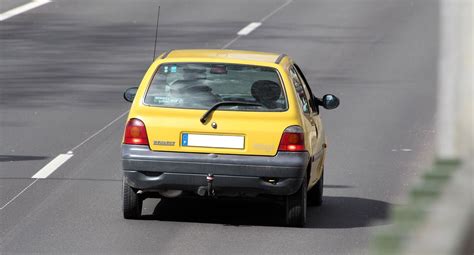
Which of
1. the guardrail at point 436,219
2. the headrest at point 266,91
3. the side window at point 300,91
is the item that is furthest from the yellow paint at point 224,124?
the guardrail at point 436,219

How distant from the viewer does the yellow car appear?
1061 cm

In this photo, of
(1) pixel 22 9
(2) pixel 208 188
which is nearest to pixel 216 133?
(2) pixel 208 188

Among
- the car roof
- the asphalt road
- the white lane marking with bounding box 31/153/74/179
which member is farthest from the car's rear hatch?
the white lane marking with bounding box 31/153/74/179

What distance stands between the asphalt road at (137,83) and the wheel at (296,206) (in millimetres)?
118

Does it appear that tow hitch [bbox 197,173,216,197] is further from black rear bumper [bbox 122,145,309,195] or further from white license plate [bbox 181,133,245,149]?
white license plate [bbox 181,133,245,149]

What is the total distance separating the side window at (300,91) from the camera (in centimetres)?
1148

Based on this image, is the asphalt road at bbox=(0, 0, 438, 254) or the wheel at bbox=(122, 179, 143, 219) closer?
the asphalt road at bbox=(0, 0, 438, 254)

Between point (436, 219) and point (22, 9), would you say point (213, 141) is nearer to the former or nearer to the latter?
point (436, 219)

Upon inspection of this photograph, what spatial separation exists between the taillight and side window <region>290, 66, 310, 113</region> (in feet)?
1.88

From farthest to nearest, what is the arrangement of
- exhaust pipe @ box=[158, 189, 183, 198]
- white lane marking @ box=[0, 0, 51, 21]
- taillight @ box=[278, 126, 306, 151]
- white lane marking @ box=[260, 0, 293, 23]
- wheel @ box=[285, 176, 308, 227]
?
white lane marking @ box=[260, 0, 293, 23]
white lane marking @ box=[0, 0, 51, 21]
wheel @ box=[285, 176, 308, 227]
exhaust pipe @ box=[158, 189, 183, 198]
taillight @ box=[278, 126, 306, 151]

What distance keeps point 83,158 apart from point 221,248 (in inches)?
213

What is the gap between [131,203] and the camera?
36.4ft

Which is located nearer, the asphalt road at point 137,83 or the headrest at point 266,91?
the asphalt road at point 137,83

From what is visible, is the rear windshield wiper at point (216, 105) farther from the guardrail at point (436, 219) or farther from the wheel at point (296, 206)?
the guardrail at point (436, 219)
